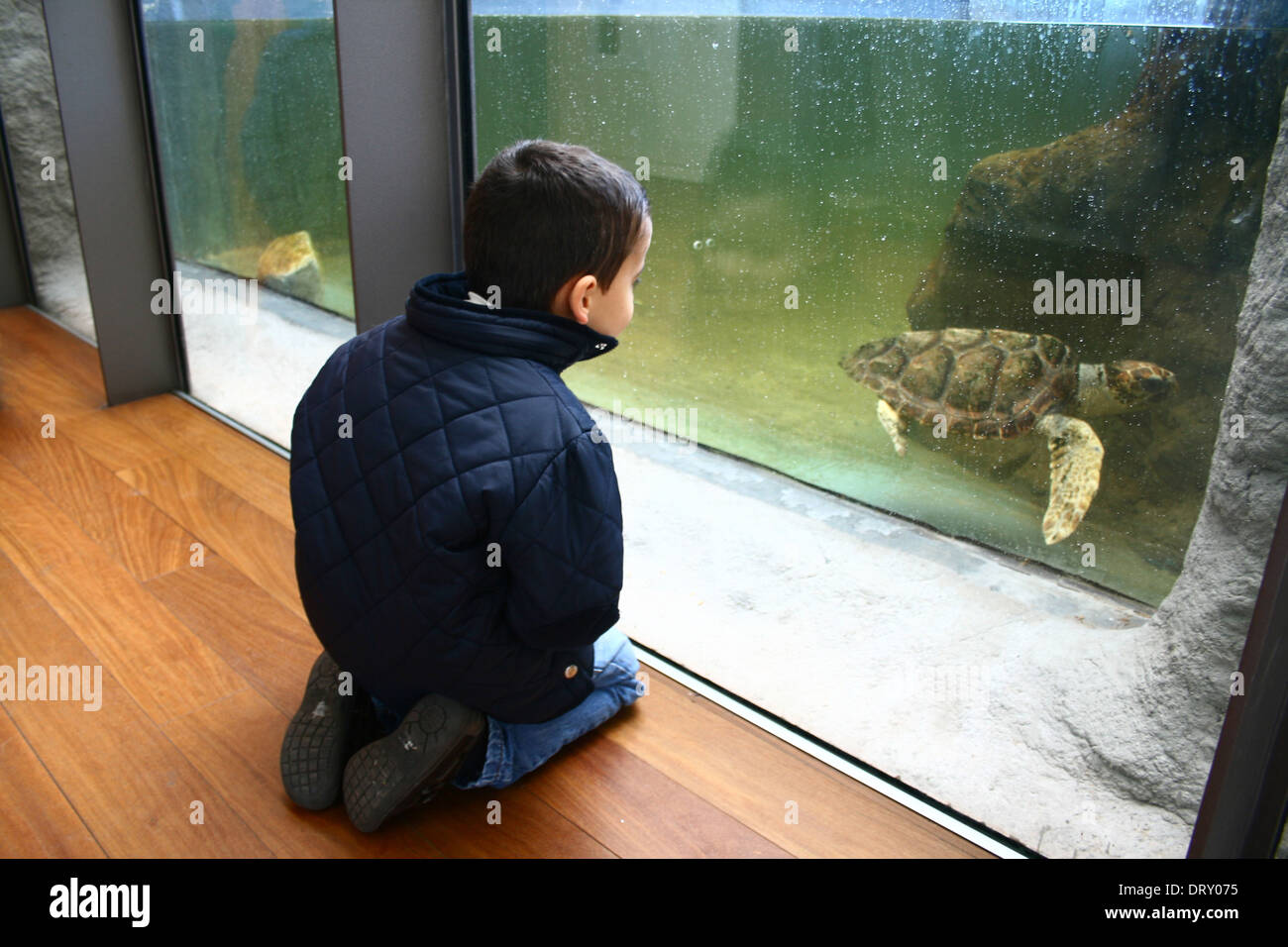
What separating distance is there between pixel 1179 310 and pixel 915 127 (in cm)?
49

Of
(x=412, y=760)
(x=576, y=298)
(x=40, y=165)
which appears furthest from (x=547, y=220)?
(x=40, y=165)

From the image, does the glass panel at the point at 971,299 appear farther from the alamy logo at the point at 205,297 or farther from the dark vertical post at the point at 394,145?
the alamy logo at the point at 205,297

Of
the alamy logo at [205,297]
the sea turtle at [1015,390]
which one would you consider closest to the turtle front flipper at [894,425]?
the sea turtle at [1015,390]

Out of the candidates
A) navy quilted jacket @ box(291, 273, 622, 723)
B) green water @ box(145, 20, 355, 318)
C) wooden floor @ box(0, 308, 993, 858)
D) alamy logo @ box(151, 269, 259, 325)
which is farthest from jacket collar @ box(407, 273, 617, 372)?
alamy logo @ box(151, 269, 259, 325)

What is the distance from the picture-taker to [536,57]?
189cm

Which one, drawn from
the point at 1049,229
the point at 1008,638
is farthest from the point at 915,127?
the point at 1008,638

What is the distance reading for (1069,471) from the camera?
1.43m

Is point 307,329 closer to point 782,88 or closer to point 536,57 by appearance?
point 536,57

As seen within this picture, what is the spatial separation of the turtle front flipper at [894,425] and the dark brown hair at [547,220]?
0.73 m

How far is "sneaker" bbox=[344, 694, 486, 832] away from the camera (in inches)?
49.0

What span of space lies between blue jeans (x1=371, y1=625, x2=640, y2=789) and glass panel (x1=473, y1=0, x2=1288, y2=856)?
19 cm

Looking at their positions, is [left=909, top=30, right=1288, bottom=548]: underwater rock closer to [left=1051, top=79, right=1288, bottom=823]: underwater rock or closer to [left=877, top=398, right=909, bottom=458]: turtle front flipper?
[left=1051, top=79, right=1288, bottom=823]: underwater rock

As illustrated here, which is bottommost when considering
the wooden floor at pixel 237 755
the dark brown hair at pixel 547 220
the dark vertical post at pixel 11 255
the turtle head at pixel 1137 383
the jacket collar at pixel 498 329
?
the wooden floor at pixel 237 755

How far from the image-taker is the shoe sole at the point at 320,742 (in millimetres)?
1322
